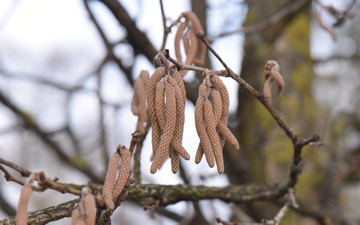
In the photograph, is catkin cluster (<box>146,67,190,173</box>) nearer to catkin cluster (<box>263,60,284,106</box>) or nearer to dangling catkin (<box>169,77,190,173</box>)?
dangling catkin (<box>169,77,190,173</box>)

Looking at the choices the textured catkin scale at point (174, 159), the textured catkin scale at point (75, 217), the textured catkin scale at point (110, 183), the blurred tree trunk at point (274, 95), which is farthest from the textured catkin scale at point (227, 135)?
the blurred tree trunk at point (274, 95)

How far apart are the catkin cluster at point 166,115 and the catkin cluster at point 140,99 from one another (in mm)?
392

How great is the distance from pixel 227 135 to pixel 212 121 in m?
0.05

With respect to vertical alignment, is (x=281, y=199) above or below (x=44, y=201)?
below

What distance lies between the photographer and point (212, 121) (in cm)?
86

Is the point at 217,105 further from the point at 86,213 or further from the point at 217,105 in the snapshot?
the point at 86,213

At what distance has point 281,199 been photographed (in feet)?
5.30

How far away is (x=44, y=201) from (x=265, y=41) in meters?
7.58

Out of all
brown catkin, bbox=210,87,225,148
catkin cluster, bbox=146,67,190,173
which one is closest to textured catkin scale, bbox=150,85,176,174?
catkin cluster, bbox=146,67,190,173

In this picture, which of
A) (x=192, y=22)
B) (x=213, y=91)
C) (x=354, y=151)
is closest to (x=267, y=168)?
(x=354, y=151)

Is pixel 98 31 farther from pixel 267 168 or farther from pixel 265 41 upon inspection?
pixel 267 168

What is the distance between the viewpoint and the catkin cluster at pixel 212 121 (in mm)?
845

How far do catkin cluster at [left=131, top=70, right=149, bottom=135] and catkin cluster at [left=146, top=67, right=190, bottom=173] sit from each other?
39cm

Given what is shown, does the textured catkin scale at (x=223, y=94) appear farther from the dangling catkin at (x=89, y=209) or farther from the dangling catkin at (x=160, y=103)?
the dangling catkin at (x=89, y=209)
